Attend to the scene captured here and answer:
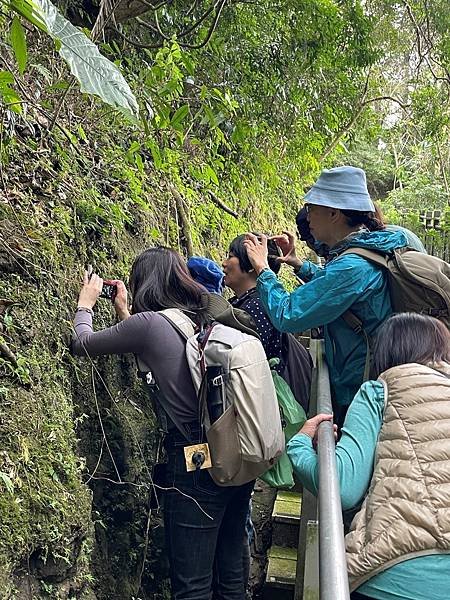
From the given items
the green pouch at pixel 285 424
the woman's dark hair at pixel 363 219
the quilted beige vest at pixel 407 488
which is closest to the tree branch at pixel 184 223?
the green pouch at pixel 285 424

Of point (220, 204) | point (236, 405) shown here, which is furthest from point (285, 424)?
point (220, 204)

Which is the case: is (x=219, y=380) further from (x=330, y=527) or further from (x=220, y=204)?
(x=220, y=204)

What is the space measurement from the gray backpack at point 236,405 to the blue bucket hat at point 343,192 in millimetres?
711

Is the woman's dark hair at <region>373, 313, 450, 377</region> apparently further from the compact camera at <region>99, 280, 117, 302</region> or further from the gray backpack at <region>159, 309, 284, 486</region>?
the compact camera at <region>99, 280, 117, 302</region>

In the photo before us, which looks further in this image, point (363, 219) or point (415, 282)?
point (363, 219)

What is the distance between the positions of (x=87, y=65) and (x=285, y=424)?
1.98 m

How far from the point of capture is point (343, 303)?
2.51m

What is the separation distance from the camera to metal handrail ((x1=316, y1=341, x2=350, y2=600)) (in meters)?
1.22

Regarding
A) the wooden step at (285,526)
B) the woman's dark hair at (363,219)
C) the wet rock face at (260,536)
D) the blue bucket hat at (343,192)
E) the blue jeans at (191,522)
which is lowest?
the wet rock face at (260,536)

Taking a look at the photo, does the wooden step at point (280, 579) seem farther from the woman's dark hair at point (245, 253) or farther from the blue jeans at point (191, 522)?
the woman's dark hair at point (245, 253)

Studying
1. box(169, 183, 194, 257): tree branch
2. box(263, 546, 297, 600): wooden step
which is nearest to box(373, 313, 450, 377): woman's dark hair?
box(263, 546, 297, 600): wooden step

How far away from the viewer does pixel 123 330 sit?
102 inches

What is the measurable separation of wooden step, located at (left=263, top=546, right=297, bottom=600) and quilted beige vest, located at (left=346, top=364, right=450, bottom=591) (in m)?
1.90

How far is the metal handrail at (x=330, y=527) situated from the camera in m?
1.22
